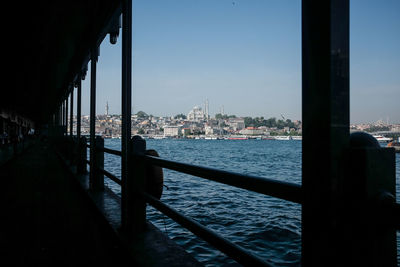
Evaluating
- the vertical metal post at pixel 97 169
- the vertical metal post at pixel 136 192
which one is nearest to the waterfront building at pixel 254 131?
the vertical metal post at pixel 97 169

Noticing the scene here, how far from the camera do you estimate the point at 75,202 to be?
5.65m

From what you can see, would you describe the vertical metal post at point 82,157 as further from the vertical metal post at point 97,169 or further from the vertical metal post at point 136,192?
the vertical metal post at point 136,192

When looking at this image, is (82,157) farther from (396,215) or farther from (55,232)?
(396,215)

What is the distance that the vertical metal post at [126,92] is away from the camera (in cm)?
359

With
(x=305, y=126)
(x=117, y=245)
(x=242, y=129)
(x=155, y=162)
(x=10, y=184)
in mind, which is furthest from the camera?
(x=242, y=129)

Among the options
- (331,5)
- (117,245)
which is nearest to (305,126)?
(331,5)

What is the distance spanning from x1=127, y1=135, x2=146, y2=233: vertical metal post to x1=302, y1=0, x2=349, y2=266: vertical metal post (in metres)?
2.43

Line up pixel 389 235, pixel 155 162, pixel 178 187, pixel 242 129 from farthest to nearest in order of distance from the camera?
pixel 242 129, pixel 178 187, pixel 155 162, pixel 389 235

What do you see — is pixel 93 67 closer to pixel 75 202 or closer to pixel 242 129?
pixel 75 202

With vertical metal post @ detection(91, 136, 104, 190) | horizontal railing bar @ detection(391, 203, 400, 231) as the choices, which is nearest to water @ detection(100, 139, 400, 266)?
vertical metal post @ detection(91, 136, 104, 190)

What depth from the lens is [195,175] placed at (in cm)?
238

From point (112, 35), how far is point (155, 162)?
13.9ft

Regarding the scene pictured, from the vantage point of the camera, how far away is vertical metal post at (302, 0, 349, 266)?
3.86ft

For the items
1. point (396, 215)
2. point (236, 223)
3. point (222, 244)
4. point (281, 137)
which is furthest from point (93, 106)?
point (281, 137)
